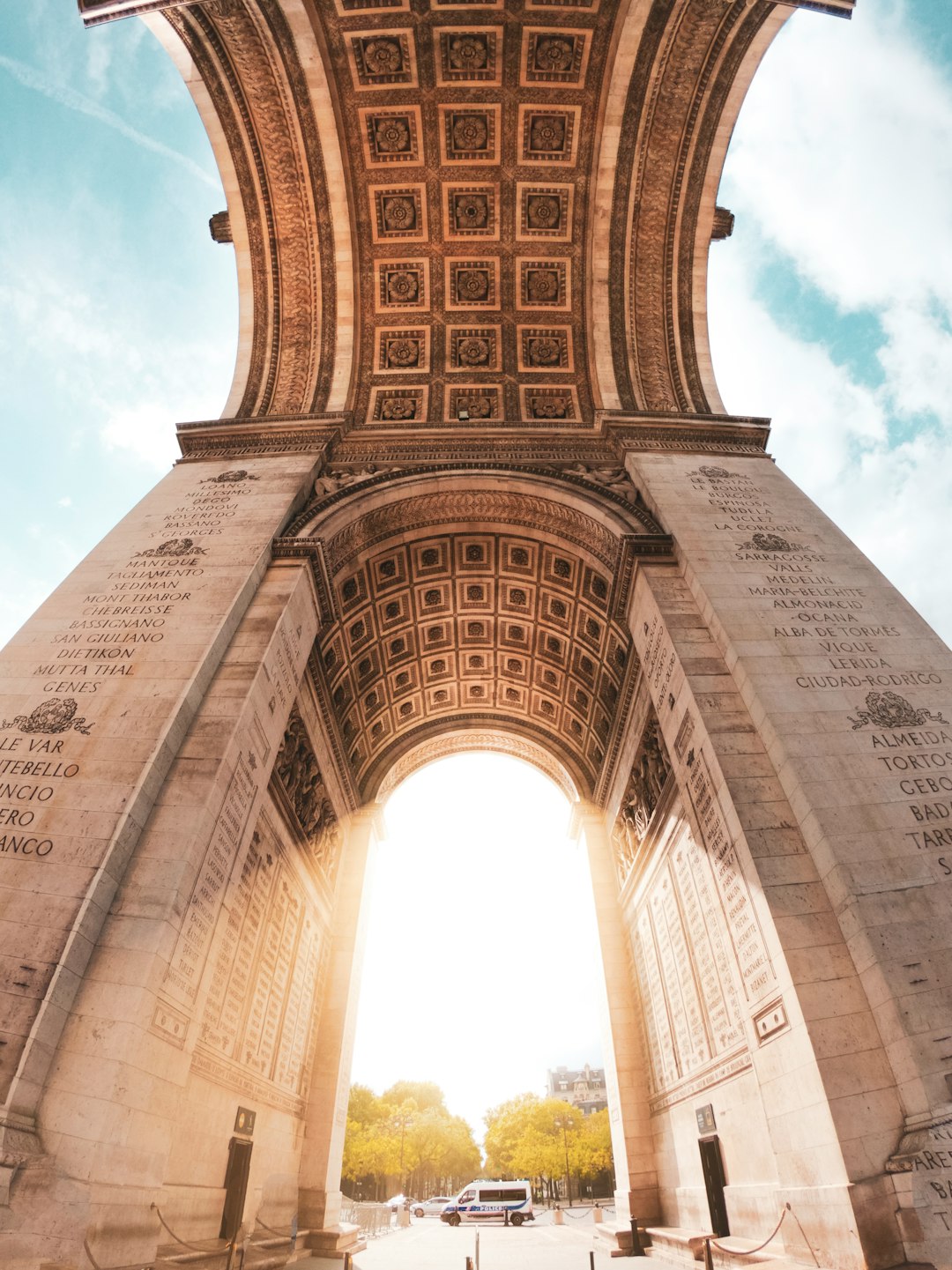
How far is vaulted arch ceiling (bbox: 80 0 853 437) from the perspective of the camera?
13.5 meters

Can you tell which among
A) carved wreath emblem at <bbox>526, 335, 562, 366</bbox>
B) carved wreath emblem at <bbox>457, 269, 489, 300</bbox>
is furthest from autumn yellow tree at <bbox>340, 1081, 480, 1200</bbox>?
carved wreath emblem at <bbox>457, 269, 489, 300</bbox>

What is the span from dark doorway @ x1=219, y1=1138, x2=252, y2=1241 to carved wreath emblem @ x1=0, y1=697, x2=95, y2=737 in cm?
664

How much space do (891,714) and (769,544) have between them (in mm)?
3509

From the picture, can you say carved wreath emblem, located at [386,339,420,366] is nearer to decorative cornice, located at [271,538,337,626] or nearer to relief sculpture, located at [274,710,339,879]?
decorative cornice, located at [271,538,337,626]

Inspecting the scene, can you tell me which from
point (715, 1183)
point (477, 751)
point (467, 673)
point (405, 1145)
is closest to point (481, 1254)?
point (715, 1183)

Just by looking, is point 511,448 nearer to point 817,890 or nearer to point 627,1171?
point 817,890

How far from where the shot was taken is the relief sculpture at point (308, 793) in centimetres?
1167

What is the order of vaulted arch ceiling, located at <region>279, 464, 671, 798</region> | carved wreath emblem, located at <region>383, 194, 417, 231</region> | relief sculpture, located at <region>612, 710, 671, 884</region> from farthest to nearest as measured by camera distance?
carved wreath emblem, located at <region>383, 194, 417, 231</region> → vaulted arch ceiling, located at <region>279, 464, 671, 798</region> → relief sculpture, located at <region>612, 710, 671, 884</region>

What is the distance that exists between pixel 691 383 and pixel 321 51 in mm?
10406

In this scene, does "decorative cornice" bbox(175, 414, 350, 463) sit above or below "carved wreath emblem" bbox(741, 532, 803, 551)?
above

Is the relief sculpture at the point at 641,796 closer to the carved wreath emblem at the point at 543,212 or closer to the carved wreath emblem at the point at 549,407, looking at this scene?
the carved wreath emblem at the point at 549,407

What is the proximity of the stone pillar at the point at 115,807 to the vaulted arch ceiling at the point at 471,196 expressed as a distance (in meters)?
5.89

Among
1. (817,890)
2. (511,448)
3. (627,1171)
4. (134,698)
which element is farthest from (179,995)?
(511,448)

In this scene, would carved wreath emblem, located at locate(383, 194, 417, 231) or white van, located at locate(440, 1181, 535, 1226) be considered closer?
carved wreath emblem, located at locate(383, 194, 417, 231)
